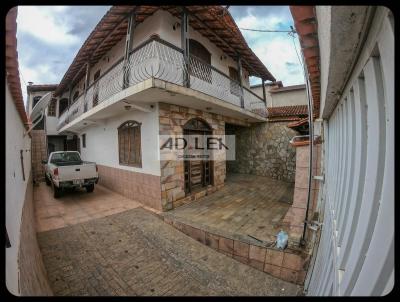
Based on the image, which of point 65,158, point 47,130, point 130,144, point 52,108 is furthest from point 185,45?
point 52,108

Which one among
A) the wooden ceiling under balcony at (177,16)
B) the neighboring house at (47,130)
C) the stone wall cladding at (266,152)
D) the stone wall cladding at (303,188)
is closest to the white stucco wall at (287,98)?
the stone wall cladding at (266,152)

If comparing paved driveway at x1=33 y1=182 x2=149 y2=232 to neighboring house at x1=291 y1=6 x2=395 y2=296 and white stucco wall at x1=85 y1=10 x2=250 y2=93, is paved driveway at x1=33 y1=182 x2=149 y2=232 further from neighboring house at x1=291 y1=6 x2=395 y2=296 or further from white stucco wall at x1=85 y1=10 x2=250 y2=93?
neighboring house at x1=291 y1=6 x2=395 y2=296

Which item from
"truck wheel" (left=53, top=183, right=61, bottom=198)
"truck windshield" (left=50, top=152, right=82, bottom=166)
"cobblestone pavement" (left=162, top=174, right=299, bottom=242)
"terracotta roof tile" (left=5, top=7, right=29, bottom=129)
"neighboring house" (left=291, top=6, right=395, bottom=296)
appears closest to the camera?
"neighboring house" (left=291, top=6, right=395, bottom=296)

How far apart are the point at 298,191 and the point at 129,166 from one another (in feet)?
18.4

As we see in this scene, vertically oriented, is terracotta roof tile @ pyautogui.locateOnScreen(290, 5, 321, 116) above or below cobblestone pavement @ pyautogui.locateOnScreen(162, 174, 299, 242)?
above

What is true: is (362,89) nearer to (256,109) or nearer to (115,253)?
(115,253)

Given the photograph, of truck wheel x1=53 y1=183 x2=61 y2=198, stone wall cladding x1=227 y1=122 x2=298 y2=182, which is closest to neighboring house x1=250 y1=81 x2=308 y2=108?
stone wall cladding x1=227 y1=122 x2=298 y2=182

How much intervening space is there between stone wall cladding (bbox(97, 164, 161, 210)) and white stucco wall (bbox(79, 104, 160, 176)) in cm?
19

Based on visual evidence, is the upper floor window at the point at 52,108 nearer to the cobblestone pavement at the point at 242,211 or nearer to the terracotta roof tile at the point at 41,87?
the terracotta roof tile at the point at 41,87

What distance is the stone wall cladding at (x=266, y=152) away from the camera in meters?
9.98

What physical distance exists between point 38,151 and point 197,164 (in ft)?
39.0

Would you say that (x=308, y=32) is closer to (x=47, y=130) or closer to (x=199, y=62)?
(x=199, y=62)

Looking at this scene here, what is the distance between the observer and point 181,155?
638 cm

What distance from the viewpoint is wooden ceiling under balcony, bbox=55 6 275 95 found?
219 inches
